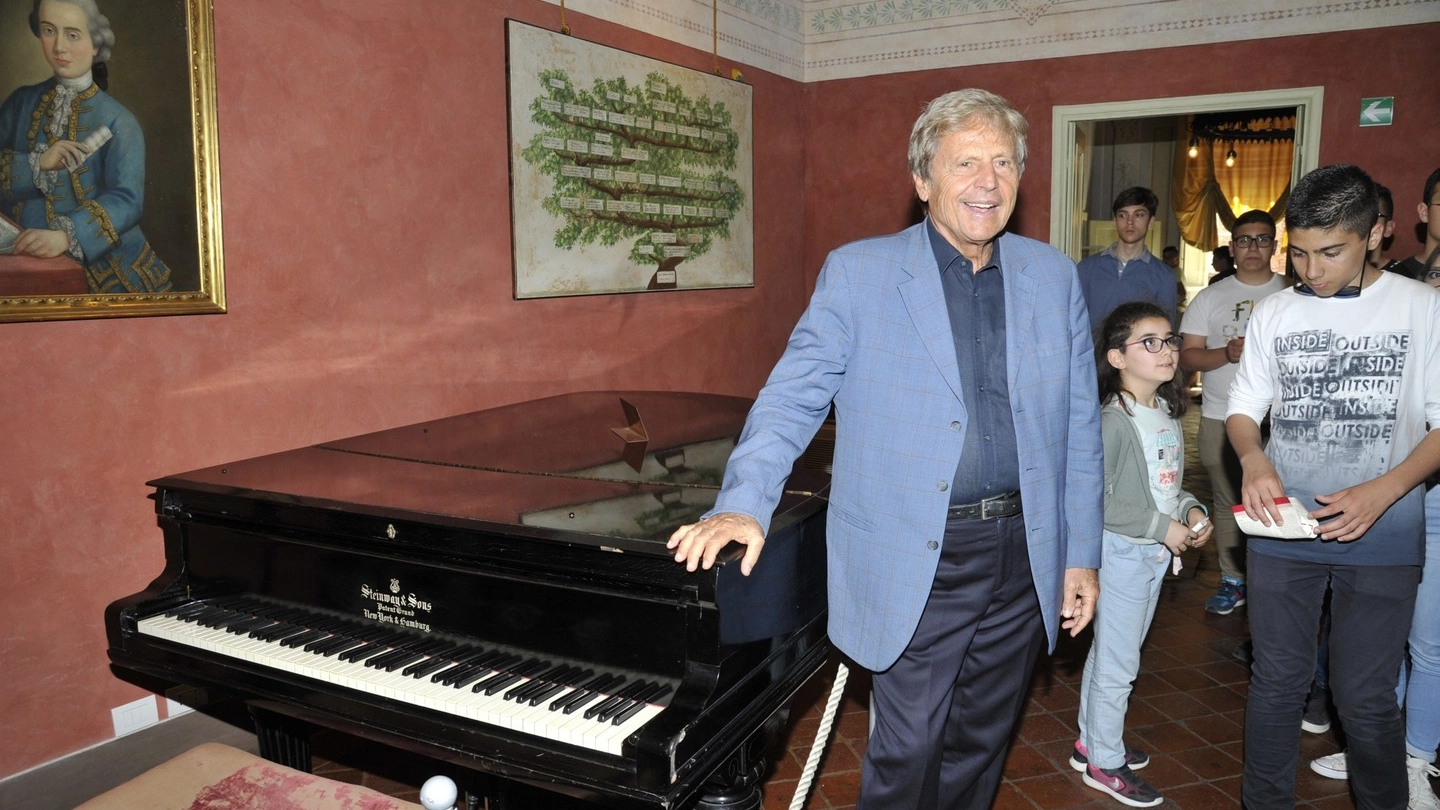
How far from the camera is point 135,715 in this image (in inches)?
119

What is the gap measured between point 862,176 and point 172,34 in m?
4.48

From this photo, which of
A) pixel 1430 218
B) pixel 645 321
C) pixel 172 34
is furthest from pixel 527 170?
pixel 1430 218

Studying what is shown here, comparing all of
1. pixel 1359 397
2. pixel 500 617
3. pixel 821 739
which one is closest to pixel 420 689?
pixel 500 617

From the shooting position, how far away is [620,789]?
162 centimetres

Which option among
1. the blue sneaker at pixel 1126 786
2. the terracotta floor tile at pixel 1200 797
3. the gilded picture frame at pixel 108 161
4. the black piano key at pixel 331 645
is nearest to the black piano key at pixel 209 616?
the black piano key at pixel 331 645

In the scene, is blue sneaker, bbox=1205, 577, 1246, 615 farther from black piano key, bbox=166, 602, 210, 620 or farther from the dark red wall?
black piano key, bbox=166, 602, 210, 620

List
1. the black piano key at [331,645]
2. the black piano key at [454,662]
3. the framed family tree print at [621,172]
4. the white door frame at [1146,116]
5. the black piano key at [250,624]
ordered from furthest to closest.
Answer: the white door frame at [1146,116], the framed family tree print at [621,172], the black piano key at [250,624], the black piano key at [331,645], the black piano key at [454,662]

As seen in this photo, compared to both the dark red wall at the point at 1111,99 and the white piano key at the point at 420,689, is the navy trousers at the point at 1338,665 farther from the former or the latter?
the dark red wall at the point at 1111,99

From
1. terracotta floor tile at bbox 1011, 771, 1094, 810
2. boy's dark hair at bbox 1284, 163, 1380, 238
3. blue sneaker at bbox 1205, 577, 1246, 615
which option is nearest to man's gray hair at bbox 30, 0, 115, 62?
boy's dark hair at bbox 1284, 163, 1380, 238

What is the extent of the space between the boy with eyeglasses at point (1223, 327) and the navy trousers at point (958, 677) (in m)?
2.54

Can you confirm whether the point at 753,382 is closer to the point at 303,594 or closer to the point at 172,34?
the point at 172,34

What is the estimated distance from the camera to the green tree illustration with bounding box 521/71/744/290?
4.53 metres

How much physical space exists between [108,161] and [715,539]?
2.28m

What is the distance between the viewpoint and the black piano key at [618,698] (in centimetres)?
171
